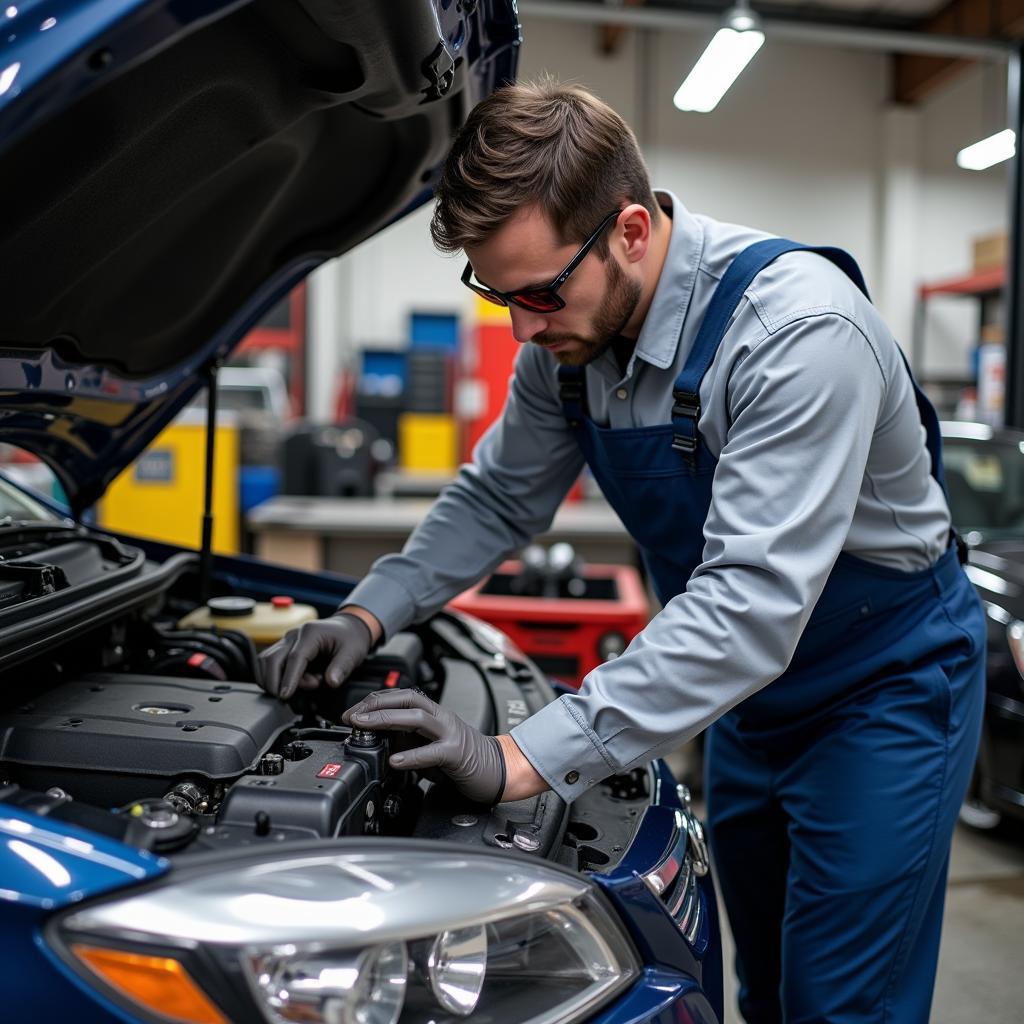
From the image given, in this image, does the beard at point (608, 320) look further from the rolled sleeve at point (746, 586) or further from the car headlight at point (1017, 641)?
the car headlight at point (1017, 641)

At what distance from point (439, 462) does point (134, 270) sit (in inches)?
253

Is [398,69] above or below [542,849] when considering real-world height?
above

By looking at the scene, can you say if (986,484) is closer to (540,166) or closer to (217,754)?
(540,166)

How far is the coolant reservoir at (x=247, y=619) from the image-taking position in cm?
160

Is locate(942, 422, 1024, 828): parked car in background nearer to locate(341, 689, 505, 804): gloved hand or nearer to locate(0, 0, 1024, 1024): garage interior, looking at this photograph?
locate(0, 0, 1024, 1024): garage interior

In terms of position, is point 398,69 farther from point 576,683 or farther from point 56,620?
point 576,683

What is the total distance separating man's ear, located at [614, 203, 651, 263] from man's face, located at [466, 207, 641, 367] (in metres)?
0.02

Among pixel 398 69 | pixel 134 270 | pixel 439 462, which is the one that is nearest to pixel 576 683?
pixel 134 270

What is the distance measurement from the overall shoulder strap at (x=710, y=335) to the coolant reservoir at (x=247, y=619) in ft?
2.32

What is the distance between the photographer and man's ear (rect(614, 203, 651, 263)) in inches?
45.1

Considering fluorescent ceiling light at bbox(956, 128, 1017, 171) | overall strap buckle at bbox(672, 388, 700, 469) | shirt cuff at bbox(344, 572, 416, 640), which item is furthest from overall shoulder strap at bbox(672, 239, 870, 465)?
fluorescent ceiling light at bbox(956, 128, 1017, 171)

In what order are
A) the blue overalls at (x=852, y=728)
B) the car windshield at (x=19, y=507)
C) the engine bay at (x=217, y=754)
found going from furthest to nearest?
1. the car windshield at (x=19, y=507)
2. the blue overalls at (x=852, y=728)
3. the engine bay at (x=217, y=754)

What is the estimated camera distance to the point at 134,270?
1345mm

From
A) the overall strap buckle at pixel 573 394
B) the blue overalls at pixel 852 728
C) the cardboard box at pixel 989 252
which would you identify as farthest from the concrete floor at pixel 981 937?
the cardboard box at pixel 989 252
